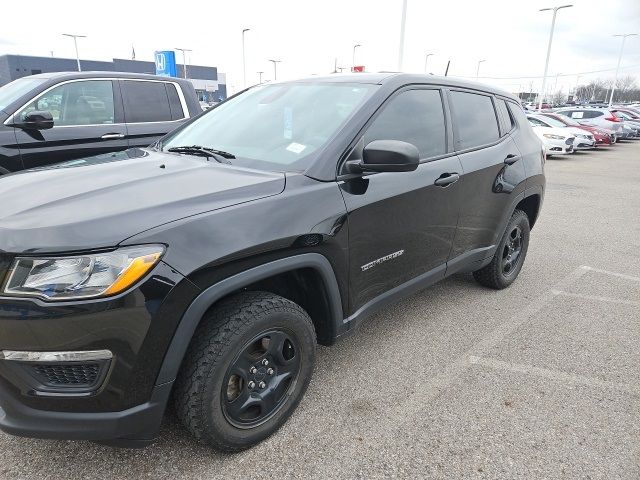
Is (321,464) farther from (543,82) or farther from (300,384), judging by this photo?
(543,82)

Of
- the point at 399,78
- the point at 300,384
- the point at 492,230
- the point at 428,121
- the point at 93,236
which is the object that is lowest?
the point at 300,384

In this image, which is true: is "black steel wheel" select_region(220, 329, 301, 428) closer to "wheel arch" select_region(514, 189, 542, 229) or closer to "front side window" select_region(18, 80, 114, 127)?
"wheel arch" select_region(514, 189, 542, 229)

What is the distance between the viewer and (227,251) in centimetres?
184

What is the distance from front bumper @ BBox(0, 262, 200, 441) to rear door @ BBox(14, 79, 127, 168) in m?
3.83

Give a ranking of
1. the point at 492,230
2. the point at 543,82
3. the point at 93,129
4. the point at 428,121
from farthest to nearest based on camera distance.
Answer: the point at 543,82
the point at 93,129
the point at 492,230
the point at 428,121

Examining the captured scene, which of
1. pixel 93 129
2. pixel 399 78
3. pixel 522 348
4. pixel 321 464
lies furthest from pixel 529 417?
pixel 93 129

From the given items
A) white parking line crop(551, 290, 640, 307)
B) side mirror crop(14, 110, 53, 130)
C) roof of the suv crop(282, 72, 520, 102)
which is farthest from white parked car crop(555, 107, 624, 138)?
side mirror crop(14, 110, 53, 130)

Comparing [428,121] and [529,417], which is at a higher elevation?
[428,121]

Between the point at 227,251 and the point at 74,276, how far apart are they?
54 cm

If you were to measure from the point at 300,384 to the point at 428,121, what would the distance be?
182 cm

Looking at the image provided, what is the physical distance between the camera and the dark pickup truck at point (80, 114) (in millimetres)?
4684

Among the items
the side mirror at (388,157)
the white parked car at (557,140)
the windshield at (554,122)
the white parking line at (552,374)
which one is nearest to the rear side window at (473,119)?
the side mirror at (388,157)

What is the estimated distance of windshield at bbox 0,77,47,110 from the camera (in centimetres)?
484

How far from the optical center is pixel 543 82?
110ft
